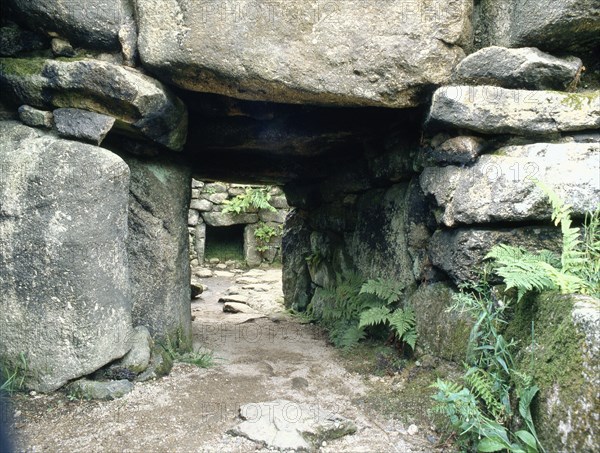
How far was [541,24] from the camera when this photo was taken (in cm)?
287

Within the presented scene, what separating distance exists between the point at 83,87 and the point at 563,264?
288cm

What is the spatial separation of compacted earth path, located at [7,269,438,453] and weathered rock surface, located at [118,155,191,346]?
43 centimetres

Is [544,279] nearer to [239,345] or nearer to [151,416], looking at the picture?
[151,416]

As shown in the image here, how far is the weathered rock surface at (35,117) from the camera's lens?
3.06m

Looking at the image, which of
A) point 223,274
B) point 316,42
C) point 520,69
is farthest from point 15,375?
point 223,274

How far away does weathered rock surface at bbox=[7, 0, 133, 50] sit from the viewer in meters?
3.05

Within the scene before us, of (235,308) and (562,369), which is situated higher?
(562,369)

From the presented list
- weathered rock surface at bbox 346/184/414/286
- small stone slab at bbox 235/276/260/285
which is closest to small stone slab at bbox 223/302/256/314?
weathered rock surface at bbox 346/184/414/286

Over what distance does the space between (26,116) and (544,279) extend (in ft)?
10.1

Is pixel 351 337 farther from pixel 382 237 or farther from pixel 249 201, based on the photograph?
pixel 249 201

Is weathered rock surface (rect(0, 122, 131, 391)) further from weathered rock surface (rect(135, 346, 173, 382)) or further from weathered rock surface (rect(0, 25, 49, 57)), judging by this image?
weathered rock surface (rect(0, 25, 49, 57))

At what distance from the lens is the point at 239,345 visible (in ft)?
15.1

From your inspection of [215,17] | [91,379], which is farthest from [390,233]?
[91,379]

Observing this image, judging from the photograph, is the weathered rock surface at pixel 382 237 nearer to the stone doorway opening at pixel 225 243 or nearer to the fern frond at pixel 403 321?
the fern frond at pixel 403 321
